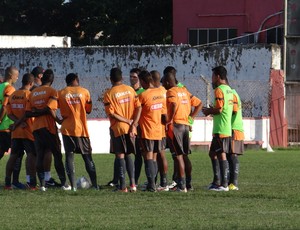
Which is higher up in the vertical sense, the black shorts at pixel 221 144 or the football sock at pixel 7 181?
the black shorts at pixel 221 144

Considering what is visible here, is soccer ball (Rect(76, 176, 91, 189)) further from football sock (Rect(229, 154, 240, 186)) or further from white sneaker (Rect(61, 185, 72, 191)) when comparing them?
football sock (Rect(229, 154, 240, 186))

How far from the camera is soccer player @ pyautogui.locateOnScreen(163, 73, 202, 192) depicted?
59.9 feet

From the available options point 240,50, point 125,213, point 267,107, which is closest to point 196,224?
point 125,213

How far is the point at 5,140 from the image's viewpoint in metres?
19.8

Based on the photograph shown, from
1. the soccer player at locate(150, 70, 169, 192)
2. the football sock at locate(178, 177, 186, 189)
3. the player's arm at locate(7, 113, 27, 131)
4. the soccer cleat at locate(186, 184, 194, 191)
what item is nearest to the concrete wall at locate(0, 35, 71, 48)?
the player's arm at locate(7, 113, 27, 131)

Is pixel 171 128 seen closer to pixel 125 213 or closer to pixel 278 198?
pixel 278 198

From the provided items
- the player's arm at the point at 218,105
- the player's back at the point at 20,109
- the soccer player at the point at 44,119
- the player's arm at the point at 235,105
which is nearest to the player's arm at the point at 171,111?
the player's arm at the point at 218,105

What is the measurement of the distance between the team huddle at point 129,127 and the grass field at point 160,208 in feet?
1.51

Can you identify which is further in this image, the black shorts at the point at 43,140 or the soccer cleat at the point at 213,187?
the black shorts at the point at 43,140

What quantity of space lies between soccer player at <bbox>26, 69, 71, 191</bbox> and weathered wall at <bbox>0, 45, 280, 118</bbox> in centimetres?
1982

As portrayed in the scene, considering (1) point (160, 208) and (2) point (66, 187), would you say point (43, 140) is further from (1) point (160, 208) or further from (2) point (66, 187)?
(1) point (160, 208)

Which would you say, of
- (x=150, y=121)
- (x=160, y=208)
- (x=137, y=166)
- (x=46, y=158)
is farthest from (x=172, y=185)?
(x=160, y=208)

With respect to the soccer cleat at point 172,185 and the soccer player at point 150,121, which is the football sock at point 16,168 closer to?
the soccer player at point 150,121

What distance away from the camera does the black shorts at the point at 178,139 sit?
1836 centimetres
